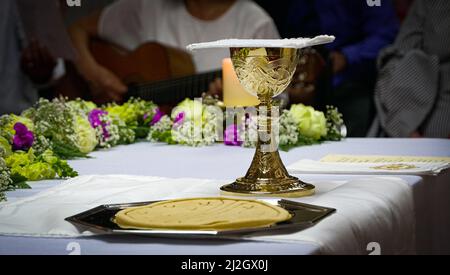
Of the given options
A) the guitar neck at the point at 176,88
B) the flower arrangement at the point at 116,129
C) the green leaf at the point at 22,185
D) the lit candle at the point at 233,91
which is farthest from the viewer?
the guitar neck at the point at 176,88

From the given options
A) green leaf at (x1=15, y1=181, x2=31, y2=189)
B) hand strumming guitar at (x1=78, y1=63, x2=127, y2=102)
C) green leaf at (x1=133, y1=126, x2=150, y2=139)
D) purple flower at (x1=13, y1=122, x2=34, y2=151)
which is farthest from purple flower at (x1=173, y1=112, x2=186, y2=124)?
hand strumming guitar at (x1=78, y1=63, x2=127, y2=102)

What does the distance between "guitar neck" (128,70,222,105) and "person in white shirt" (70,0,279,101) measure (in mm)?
72

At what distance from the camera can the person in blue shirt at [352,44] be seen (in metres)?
4.59

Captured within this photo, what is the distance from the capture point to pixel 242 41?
5.35 ft

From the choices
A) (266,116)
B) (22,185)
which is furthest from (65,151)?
(266,116)

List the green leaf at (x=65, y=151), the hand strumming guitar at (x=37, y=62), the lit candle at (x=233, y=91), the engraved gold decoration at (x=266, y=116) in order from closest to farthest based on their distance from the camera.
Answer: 1. the engraved gold decoration at (x=266, y=116)
2. the green leaf at (x=65, y=151)
3. the lit candle at (x=233, y=91)
4. the hand strumming guitar at (x=37, y=62)

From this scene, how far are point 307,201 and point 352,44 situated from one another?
10.4ft

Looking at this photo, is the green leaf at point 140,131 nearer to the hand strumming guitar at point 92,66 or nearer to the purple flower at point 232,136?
the purple flower at point 232,136

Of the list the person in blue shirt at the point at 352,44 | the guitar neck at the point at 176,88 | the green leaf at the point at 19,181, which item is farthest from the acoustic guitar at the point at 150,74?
the green leaf at the point at 19,181

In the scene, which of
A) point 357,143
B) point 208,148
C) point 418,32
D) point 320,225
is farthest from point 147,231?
point 418,32

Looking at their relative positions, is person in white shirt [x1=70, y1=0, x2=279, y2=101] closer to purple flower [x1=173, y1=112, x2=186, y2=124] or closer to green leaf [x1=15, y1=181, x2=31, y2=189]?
purple flower [x1=173, y1=112, x2=186, y2=124]

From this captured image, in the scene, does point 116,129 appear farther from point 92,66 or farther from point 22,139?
point 92,66

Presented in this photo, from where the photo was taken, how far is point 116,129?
276 centimetres

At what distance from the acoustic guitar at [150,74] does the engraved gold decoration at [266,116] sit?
2965mm
